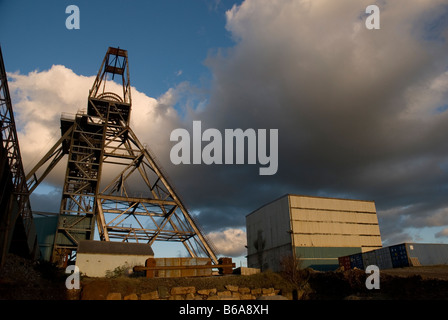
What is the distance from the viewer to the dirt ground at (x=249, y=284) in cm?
1215

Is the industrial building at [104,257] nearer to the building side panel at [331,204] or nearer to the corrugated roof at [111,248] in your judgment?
the corrugated roof at [111,248]

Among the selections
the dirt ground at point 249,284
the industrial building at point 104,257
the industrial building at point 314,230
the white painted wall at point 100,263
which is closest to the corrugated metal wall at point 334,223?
the industrial building at point 314,230

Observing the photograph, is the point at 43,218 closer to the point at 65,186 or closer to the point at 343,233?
the point at 65,186

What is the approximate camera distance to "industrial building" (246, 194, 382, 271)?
3372 centimetres

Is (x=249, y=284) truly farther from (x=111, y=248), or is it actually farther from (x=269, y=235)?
(x=269, y=235)

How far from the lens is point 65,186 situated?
25.8m

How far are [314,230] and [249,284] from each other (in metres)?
21.4

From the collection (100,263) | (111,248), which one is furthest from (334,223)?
(100,263)

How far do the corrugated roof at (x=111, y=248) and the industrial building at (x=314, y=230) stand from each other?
1720 cm

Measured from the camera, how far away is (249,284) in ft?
49.5

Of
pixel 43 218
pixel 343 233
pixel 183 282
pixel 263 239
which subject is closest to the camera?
pixel 183 282
